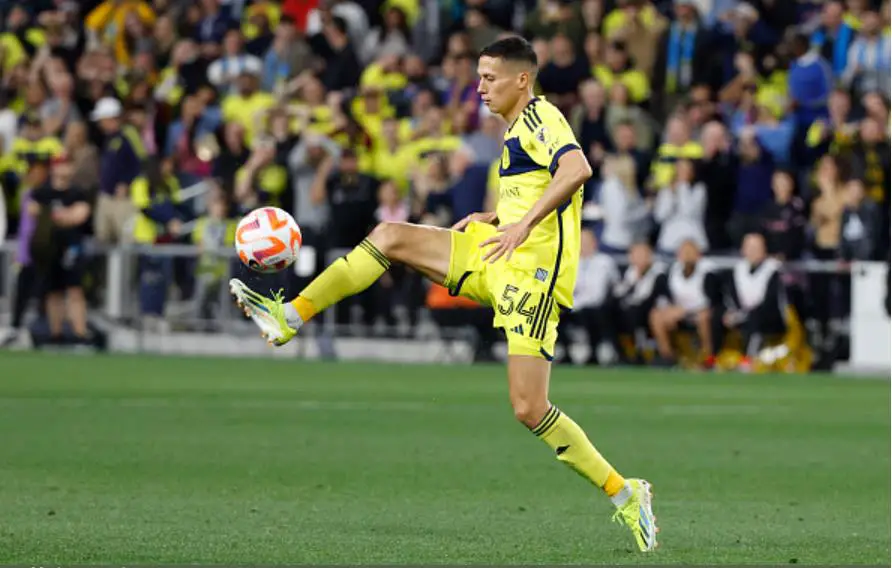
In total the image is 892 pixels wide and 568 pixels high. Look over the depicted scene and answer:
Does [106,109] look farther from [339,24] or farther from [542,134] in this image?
[542,134]

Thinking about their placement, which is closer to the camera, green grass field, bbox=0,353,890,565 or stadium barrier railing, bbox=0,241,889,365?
green grass field, bbox=0,353,890,565

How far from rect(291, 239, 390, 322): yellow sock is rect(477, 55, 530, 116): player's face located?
0.89m

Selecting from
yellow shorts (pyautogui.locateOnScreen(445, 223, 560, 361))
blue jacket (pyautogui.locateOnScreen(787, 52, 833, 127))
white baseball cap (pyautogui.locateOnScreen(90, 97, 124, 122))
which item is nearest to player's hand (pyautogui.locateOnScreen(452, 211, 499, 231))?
yellow shorts (pyautogui.locateOnScreen(445, 223, 560, 361))

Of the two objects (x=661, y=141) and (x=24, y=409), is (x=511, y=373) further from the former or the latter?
(x=661, y=141)

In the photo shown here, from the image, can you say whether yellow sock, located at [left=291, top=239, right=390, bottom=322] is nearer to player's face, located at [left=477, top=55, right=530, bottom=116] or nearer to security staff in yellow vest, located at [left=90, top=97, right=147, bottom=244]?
player's face, located at [left=477, top=55, right=530, bottom=116]

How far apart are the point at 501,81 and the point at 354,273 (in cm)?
111

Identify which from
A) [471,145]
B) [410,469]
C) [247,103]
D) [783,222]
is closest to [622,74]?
[471,145]

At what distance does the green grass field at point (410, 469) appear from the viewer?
8.80 metres

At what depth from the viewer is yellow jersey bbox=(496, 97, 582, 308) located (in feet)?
29.9

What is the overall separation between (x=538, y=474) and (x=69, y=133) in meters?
14.8

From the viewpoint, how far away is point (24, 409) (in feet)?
51.2

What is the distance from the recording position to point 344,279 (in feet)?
30.7

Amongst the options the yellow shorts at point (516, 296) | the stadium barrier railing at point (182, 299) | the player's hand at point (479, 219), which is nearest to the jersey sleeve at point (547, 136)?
the yellow shorts at point (516, 296)

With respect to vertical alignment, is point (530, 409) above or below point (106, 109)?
below
